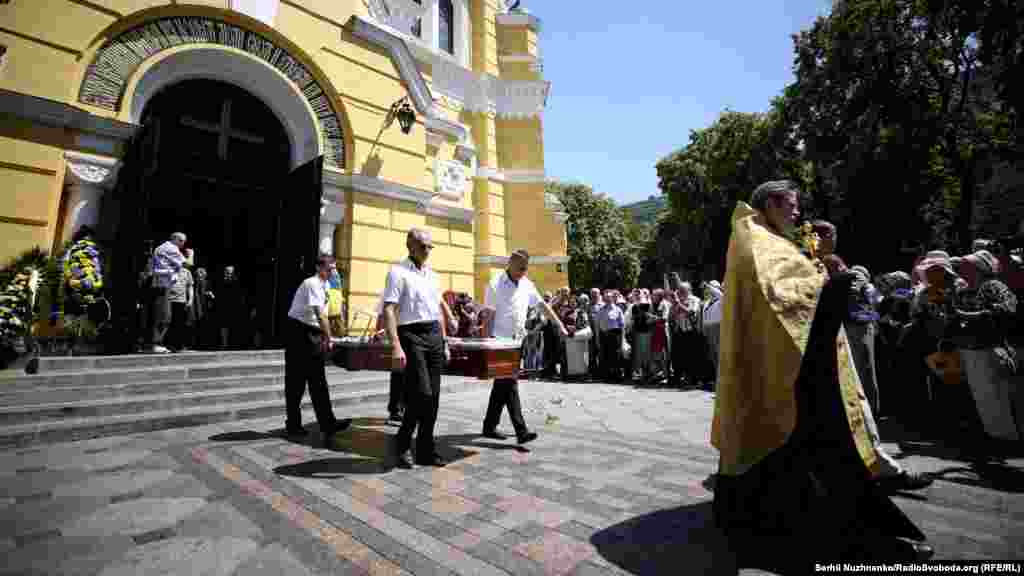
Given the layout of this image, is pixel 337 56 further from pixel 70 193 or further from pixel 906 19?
pixel 906 19

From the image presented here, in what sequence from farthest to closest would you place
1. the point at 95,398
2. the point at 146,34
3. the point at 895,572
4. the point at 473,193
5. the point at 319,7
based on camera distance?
the point at 473,193, the point at 319,7, the point at 146,34, the point at 95,398, the point at 895,572

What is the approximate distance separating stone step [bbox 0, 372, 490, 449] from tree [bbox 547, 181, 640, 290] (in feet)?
110

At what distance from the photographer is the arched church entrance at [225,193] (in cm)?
726

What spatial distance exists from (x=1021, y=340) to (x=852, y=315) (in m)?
1.47

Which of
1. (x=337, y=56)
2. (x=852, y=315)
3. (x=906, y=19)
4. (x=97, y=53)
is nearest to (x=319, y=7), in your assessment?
(x=337, y=56)

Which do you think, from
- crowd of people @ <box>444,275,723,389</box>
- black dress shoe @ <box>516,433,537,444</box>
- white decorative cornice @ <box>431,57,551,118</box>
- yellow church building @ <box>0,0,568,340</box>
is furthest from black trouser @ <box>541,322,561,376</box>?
white decorative cornice @ <box>431,57,551,118</box>

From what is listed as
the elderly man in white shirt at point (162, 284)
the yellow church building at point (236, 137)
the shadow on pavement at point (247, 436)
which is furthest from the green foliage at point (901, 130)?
the elderly man in white shirt at point (162, 284)

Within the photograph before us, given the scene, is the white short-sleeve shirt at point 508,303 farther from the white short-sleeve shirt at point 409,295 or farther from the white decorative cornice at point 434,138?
the white decorative cornice at point 434,138

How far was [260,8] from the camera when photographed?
8.64 m

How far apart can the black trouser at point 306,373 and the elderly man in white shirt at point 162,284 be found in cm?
346

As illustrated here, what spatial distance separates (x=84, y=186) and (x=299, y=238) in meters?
2.97

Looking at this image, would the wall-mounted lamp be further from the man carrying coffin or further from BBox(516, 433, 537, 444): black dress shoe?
BBox(516, 433, 537, 444): black dress shoe

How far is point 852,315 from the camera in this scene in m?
5.16

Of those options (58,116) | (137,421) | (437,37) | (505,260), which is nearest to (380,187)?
(58,116)
